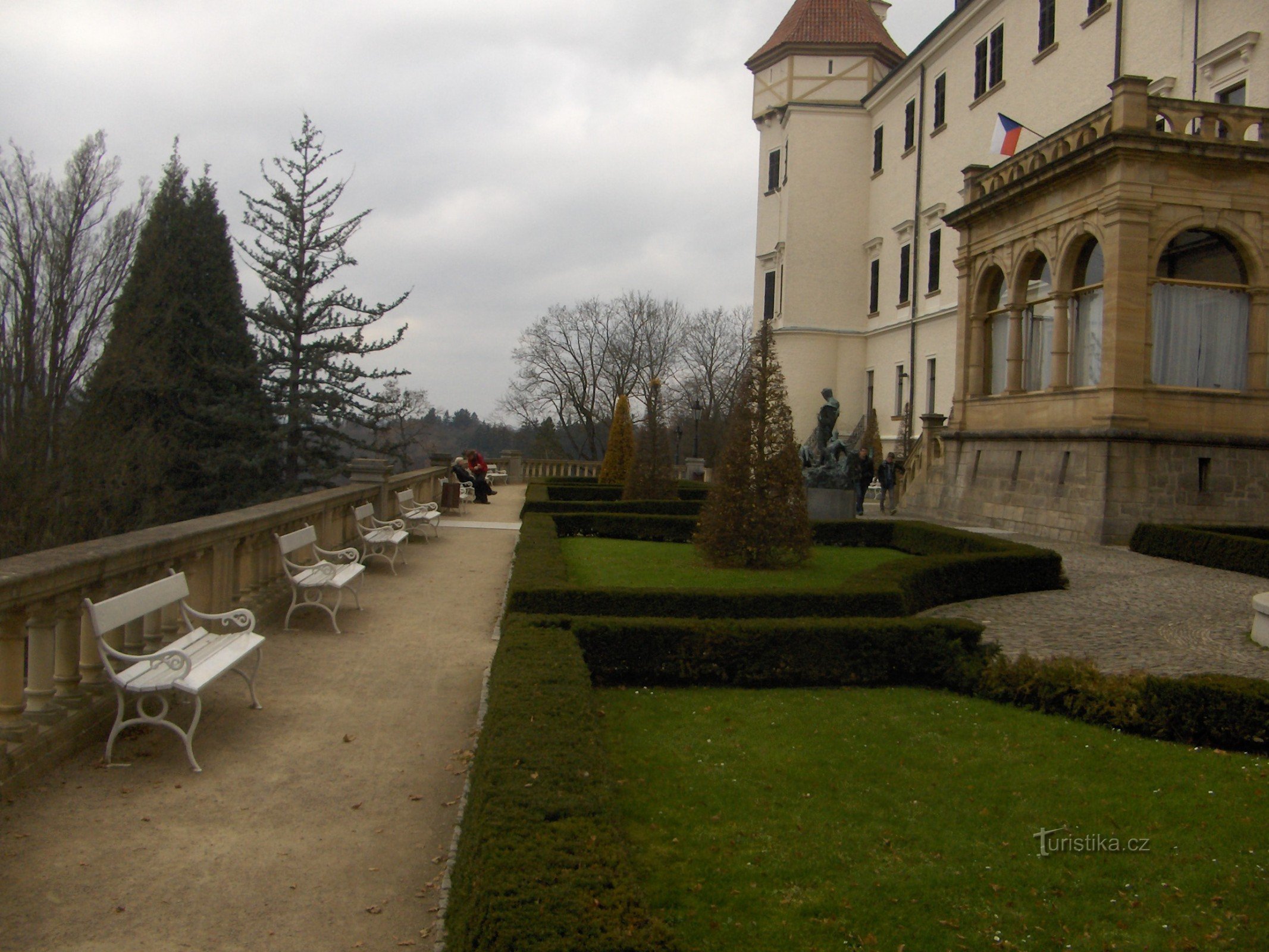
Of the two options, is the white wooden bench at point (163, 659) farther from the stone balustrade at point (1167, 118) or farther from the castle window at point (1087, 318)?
the stone balustrade at point (1167, 118)

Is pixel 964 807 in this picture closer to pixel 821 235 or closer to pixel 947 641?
pixel 947 641

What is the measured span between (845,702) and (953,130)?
30706 mm

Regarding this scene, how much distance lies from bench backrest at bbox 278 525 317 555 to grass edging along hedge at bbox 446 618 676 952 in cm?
456

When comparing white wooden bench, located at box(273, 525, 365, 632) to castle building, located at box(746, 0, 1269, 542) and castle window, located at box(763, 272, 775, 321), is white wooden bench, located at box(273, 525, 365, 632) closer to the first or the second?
castle building, located at box(746, 0, 1269, 542)

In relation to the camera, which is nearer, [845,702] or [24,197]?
[845,702]

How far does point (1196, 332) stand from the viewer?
17859mm

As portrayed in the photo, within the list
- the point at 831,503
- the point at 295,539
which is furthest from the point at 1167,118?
the point at 295,539

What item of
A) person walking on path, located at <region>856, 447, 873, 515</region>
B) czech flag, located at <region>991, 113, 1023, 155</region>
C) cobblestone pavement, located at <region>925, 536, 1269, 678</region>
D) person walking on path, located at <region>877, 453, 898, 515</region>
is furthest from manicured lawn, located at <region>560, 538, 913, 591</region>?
person walking on path, located at <region>877, 453, 898, 515</region>

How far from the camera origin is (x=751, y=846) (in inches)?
181

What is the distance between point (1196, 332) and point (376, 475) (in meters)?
15.2

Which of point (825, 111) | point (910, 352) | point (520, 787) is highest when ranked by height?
point (825, 111)

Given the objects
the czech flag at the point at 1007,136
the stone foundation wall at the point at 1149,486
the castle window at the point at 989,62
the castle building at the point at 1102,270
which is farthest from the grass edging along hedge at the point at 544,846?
the castle window at the point at 989,62

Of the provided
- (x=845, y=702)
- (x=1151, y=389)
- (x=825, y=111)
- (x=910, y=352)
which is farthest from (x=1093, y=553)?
(x=825, y=111)

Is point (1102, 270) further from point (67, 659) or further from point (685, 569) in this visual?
point (67, 659)
